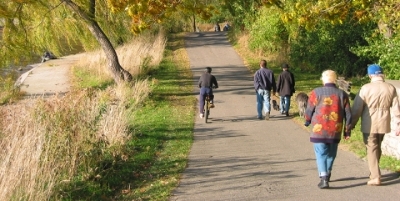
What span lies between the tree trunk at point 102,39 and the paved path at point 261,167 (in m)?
4.43

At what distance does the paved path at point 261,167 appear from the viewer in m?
7.05

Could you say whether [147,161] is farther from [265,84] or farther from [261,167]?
[265,84]

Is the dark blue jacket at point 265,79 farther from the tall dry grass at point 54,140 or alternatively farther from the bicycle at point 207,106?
the tall dry grass at point 54,140

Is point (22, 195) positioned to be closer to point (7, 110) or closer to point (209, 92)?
point (7, 110)

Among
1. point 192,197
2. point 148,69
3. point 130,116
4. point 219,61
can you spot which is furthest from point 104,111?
point 219,61

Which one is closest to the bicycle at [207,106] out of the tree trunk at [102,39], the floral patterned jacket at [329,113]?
the tree trunk at [102,39]

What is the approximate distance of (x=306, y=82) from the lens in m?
21.1

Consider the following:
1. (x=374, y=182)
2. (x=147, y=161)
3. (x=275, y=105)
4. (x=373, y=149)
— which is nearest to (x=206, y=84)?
(x=275, y=105)

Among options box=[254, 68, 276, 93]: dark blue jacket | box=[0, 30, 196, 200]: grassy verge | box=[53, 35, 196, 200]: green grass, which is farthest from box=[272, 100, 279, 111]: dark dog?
box=[0, 30, 196, 200]: grassy verge

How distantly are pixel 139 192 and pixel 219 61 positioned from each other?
22.5 metres

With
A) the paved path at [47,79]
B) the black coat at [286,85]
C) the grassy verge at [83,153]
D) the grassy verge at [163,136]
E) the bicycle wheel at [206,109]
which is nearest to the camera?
the grassy verge at [83,153]

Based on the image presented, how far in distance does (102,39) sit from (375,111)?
41.0 ft

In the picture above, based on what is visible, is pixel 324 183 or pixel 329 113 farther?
pixel 324 183

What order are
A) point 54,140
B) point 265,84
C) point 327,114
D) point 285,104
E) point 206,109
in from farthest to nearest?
1. point 285,104
2. point 206,109
3. point 265,84
4. point 54,140
5. point 327,114
